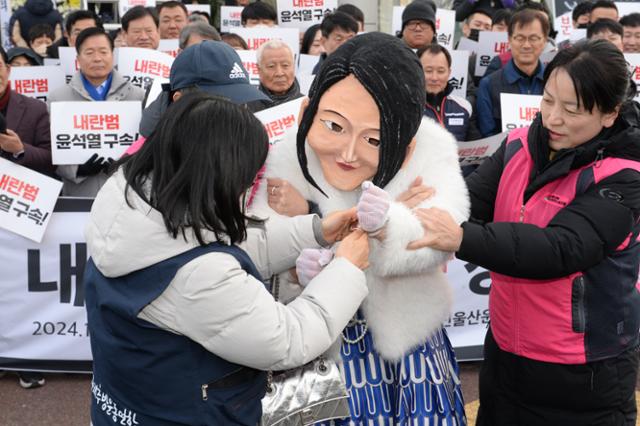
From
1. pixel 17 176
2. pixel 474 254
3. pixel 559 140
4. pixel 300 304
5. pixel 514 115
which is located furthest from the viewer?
pixel 514 115

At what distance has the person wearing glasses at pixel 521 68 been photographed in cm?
559

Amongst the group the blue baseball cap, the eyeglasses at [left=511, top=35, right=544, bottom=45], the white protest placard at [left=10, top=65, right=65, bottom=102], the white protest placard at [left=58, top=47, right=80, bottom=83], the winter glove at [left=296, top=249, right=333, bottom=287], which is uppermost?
the eyeglasses at [left=511, top=35, right=544, bottom=45]

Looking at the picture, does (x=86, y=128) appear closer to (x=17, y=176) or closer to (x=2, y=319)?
(x=17, y=176)

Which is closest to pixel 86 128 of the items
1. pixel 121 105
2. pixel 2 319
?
pixel 121 105

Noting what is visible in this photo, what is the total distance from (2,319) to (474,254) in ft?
10.8

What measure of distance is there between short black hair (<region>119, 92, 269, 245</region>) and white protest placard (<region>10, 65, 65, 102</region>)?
4339mm

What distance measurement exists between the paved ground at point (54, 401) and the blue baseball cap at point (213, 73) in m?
2.01

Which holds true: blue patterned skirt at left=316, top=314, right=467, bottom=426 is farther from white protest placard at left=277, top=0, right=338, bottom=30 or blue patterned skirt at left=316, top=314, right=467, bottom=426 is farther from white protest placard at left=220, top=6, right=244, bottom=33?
white protest placard at left=220, top=6, right=244, bottom=33

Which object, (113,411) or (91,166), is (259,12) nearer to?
(91,166)

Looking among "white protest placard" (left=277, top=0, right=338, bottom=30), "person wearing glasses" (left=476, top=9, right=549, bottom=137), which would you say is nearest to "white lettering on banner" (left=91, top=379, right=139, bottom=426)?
"person wearing glasses" (left=476, top=9, right=549, bottom=137)

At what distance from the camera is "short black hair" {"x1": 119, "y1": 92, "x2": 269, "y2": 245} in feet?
5.52

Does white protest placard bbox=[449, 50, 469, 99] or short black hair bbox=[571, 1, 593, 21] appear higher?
short black hair bbox=[571, 1, 593, 21]

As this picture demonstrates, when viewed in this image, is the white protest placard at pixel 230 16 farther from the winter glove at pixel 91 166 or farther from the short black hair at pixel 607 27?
the winter glove at pixel 91 166

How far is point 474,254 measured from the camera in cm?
210
